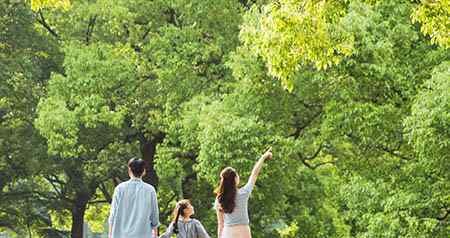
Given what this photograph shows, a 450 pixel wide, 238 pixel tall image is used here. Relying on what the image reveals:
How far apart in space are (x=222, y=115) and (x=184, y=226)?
1094cm

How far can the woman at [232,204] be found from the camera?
1001cm

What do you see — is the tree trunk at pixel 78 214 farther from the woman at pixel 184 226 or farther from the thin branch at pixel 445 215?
the woman at pixel 184 226

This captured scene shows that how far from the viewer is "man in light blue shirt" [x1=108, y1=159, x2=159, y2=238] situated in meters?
9.88

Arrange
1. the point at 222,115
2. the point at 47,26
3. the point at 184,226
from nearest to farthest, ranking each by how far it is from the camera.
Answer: the point at 184,226 < the point at 222,115 < the point at 47,26

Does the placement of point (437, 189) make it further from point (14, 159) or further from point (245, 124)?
point (14, 159)

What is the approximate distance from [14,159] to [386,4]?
11881mm

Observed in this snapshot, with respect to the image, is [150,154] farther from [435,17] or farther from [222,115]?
[435,17]

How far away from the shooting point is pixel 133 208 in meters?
9.92

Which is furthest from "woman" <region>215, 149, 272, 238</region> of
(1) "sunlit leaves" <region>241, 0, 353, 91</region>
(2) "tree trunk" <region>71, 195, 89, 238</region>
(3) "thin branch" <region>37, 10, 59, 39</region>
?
(2) "tree trunk" <region>71, 195, 89, 238</region>

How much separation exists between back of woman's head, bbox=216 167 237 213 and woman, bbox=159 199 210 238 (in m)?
1.23

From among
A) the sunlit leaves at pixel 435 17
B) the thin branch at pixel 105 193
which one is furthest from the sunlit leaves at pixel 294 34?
the thin branch at pixel 105 193

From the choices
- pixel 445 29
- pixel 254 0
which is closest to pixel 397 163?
pixel 254 0

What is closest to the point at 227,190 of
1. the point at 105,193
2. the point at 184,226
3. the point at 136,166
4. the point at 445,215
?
the point at 136,166

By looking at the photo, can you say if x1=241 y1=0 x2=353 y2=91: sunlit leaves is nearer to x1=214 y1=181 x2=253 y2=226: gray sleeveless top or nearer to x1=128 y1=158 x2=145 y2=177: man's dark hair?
x1=214 y1=181 x2=253 y2=226: gray sleeveless top
